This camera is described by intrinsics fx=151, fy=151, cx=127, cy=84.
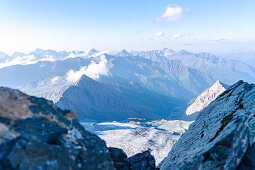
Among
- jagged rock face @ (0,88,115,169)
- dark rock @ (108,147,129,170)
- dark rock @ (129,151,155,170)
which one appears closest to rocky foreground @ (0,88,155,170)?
jagged rock face @ (0,88,115,169)

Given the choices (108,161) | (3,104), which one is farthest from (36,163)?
(108,161)

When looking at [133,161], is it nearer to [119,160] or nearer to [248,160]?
[119,160]

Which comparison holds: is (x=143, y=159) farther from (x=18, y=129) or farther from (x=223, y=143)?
(x=18, y=129)

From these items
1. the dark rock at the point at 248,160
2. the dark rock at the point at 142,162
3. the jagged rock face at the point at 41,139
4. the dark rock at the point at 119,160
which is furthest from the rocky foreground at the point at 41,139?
the dark rock at the point at 248,160

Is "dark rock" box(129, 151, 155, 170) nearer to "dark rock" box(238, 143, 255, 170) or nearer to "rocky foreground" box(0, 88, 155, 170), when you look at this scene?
"rocky foreground" box(0, 88, 155, 170)

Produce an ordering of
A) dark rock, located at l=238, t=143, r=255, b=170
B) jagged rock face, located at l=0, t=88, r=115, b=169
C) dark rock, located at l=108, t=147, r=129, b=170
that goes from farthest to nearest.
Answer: dark rock, located at l=108, t=147, r=129, b=170 < dark rock, located at l=238, t=143, r=255, b=170 < jagged rock face, located at l=0, t=88, r=115, b=169

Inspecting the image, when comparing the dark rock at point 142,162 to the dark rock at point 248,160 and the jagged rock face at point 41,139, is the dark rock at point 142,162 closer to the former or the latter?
the jagged rock face at point 41,139

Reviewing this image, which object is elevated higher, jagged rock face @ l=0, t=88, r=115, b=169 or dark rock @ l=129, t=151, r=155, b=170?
jagged rock face @ l=0, t=88, r=115, b=169

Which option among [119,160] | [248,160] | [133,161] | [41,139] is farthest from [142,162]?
[41,139]
